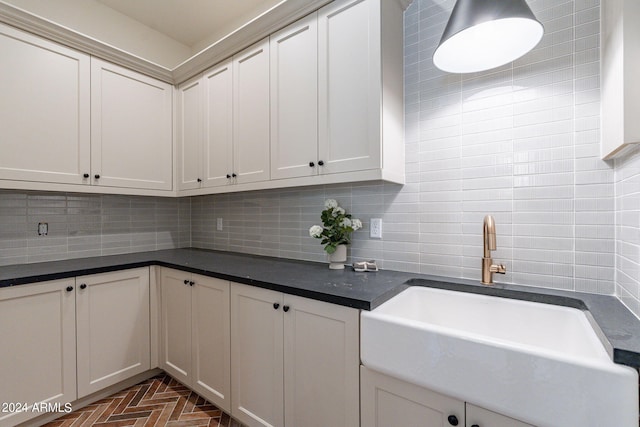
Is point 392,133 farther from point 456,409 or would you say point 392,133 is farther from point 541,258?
point 456,409

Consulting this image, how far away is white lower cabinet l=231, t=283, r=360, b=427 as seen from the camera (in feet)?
3.86

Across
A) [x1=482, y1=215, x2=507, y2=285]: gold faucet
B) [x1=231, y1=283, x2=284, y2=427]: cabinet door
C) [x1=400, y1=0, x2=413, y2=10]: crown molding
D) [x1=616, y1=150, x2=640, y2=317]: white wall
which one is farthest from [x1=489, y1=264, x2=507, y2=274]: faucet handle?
[x1=400, y1=0, x2=413, y2=10]: crown molding

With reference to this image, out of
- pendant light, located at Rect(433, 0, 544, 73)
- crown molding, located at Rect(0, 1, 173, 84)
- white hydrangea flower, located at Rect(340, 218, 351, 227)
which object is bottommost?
white hydrangea flower, located at Rect(340, 218, 351, 227)

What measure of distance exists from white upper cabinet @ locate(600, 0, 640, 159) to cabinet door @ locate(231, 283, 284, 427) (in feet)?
4.47

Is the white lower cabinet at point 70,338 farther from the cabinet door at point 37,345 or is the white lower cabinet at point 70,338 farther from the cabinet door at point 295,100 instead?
the cabinet door at point 295,100

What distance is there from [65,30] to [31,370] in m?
1.98

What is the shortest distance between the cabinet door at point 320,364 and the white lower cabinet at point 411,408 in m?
0.05

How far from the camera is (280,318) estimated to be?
1.38 metres

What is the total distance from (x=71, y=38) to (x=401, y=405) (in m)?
2.72

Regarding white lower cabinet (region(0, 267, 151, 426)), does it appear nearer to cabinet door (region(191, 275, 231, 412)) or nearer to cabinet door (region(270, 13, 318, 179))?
cabinet door (region(191, 275, 231, 412))

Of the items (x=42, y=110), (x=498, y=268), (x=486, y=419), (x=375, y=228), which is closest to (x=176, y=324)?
(x=375, y=228)

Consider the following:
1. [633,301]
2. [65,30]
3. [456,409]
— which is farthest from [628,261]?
[65,30]

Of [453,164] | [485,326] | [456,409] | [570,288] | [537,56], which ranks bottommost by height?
[456,409]

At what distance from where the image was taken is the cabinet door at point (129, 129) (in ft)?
6.81
